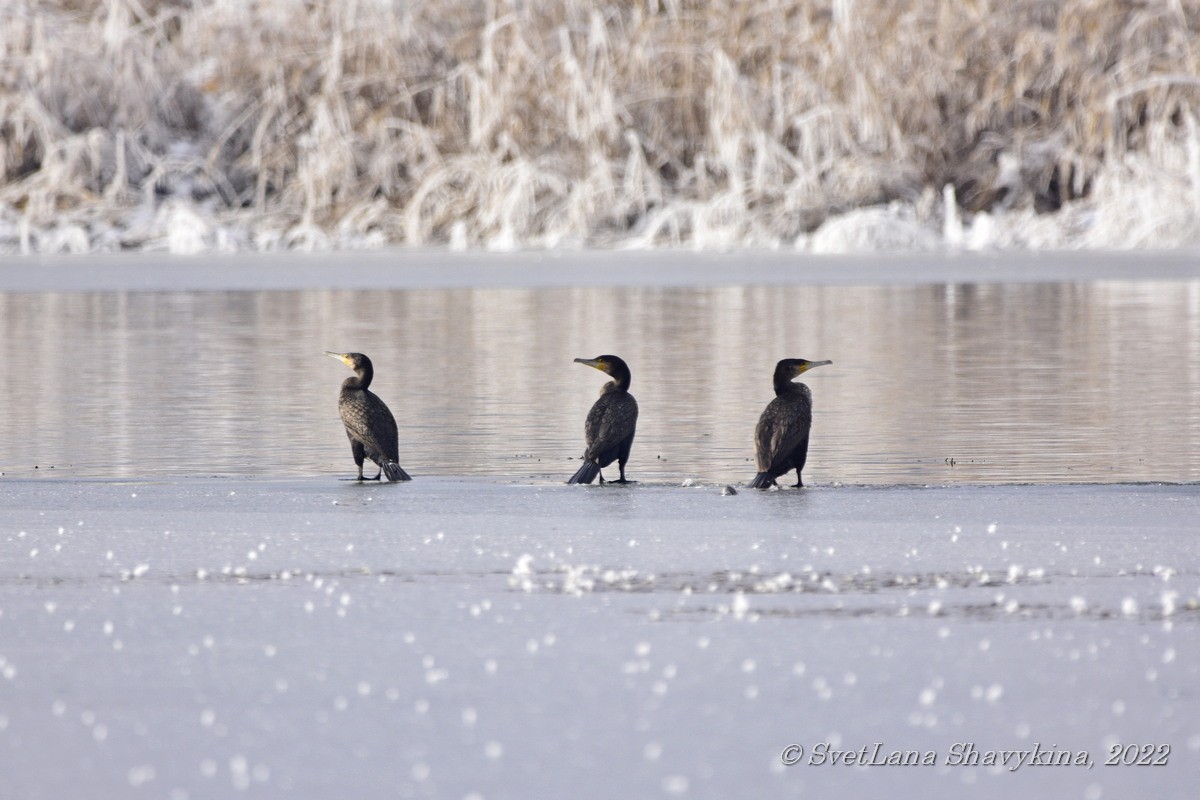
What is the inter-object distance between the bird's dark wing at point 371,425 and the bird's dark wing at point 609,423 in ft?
2.33

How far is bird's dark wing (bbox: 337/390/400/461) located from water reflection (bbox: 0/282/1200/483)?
53 centimetres

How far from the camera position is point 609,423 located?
664 centimetres

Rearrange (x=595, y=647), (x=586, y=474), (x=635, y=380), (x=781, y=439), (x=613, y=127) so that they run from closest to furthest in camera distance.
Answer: (x=595, y=647), (x=781, y=439), (x=586, y=474), (x=635, y=380), (x=613, y=127)

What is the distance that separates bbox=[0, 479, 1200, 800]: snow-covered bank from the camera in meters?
3.18

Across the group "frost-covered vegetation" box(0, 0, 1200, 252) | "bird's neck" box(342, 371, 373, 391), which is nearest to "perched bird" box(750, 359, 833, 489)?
"bird's neck" box(342, 371, 373, 391)

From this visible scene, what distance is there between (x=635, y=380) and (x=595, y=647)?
6.81 m

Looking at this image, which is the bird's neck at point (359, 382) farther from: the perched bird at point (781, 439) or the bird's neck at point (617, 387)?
the perched bird at point (781, 439)

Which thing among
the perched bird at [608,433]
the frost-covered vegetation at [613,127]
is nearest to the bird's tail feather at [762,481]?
the perched bird at [608,433]

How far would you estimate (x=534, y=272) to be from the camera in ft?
69.1

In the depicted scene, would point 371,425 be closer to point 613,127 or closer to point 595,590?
point 595,590

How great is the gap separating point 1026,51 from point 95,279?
502 inches

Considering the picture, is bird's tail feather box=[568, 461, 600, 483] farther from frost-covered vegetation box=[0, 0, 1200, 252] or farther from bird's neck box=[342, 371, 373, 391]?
frost-covered vegetation box=[0, 0, 1200, 252]

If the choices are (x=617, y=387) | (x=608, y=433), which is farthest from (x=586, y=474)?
(x=617, y=387)

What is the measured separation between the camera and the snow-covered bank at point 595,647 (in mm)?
3178
